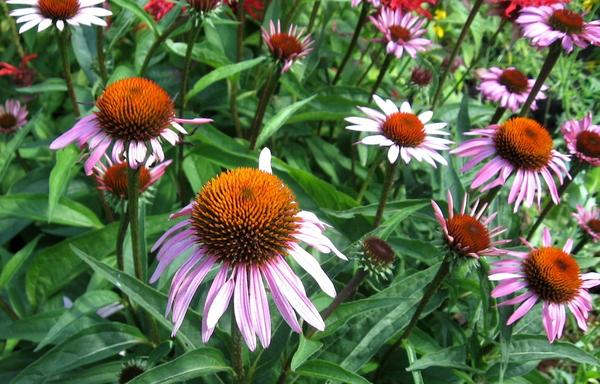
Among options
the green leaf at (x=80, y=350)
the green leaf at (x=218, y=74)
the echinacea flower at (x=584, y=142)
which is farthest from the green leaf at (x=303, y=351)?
the echinacea flower at (x=584, y=142)

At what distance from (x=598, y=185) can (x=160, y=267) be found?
2.03 meters

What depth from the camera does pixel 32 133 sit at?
7.88 feet

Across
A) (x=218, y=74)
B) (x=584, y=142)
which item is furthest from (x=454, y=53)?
(x=218, y=74)

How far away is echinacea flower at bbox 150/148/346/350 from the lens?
960mm

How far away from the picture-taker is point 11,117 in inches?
83.0

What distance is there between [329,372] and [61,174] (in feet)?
3.10

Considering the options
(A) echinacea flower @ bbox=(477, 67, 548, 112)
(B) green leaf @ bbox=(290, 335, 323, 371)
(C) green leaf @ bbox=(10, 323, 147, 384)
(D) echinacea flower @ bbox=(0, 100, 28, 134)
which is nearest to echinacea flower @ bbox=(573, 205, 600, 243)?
(A) echinacea flower @ bbox=(477, 67, 548, 112)

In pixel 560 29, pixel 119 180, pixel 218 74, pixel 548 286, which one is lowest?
pixel 119 180

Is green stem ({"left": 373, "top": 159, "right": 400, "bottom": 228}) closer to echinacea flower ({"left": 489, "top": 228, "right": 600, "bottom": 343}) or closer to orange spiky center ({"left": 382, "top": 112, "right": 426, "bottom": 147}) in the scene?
orange spiky center ({"left": 382, "top": 112, "right": 426, "bottom": 147})

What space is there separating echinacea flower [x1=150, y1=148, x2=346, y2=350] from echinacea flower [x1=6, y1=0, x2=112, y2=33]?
31.5 inches

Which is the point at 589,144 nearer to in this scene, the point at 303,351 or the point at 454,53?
the point at 454,53

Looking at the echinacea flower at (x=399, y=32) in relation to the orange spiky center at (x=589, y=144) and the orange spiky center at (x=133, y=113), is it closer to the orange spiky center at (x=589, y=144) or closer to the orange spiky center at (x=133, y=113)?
the orange spiky center at (x=589, y=144)

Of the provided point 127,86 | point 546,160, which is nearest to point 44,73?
point 127,86

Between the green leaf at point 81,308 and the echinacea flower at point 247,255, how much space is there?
0.51 metres
